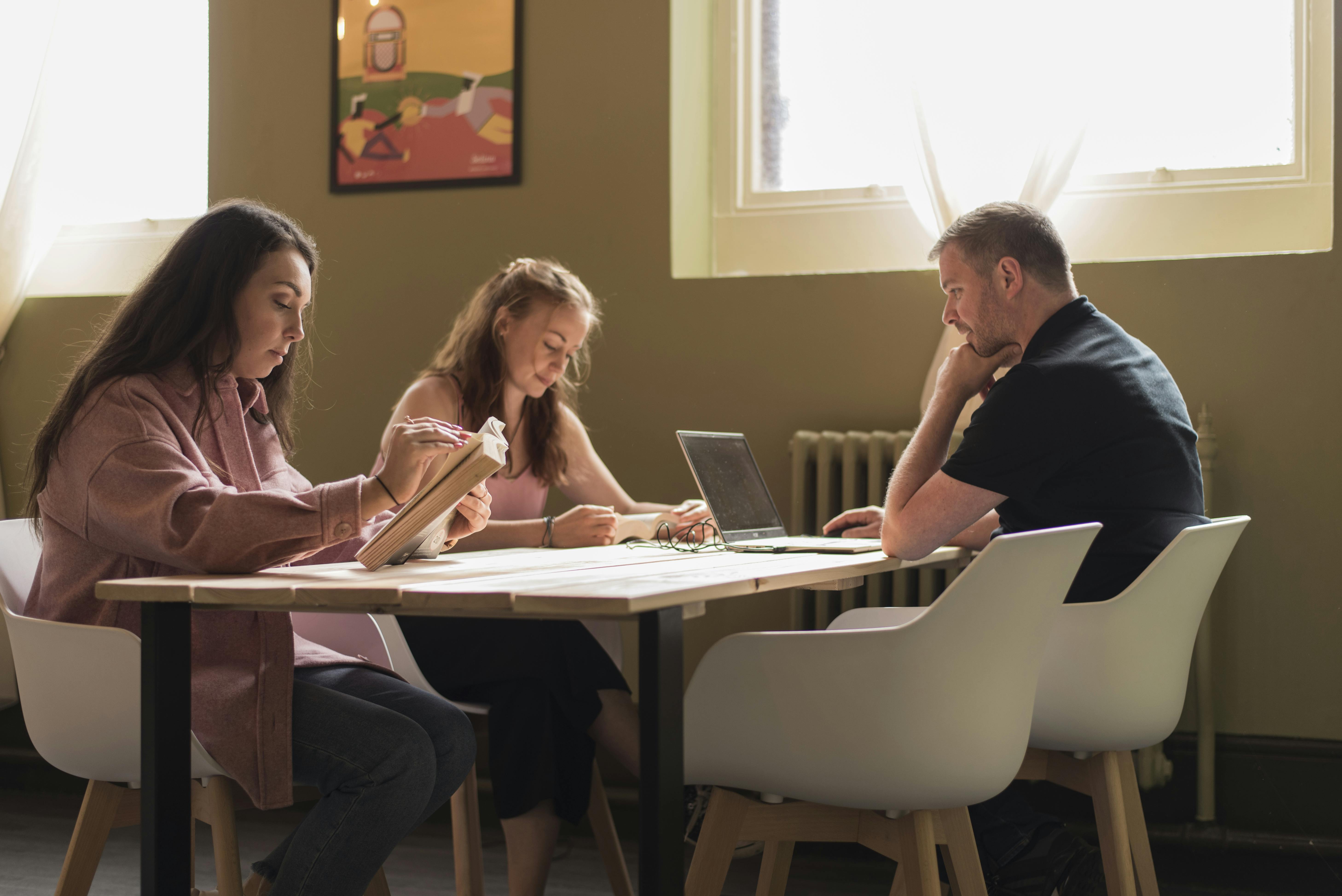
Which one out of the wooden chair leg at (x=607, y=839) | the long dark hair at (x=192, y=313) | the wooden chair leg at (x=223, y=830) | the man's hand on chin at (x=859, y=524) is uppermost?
the long dark hair at (x=192, y=313)

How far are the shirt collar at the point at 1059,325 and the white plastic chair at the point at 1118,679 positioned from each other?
1.36 feet

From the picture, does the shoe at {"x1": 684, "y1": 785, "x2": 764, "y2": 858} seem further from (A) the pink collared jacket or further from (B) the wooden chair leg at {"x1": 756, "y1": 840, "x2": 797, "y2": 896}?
(A) the pink collared jacket

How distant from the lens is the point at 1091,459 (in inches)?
73.5

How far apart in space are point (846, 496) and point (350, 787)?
1522mm

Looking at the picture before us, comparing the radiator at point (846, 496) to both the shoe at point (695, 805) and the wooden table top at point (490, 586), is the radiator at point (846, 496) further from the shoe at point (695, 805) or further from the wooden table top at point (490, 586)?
the wooden table top at point (490, 586)

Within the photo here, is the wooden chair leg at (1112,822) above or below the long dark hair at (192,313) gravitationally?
below

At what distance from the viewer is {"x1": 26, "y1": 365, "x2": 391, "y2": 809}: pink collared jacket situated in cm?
146

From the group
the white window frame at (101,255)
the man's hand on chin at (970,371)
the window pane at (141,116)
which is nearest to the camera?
the man's hand on chin at (970,371)

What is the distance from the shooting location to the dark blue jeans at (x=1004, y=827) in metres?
1.90

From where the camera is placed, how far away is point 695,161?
3145 millimetres

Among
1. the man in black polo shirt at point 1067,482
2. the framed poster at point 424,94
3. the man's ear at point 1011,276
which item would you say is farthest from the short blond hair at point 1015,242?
the framed poster at point 424,94

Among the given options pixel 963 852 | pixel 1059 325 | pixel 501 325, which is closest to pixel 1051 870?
pixel 963 852

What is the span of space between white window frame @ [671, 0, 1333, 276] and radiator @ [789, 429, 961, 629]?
48 cm

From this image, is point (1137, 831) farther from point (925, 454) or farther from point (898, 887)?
point (925, 454)
